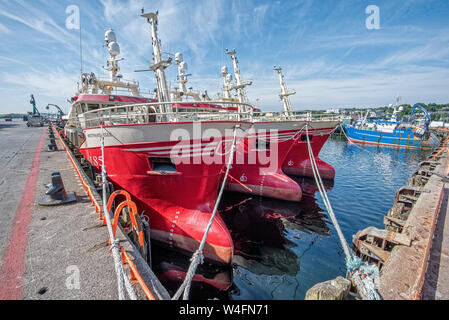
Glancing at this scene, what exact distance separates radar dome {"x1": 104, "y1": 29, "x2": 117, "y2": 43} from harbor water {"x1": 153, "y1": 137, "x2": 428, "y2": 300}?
13.1 metres

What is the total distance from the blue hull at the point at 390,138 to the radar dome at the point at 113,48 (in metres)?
35.8

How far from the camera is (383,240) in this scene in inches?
178

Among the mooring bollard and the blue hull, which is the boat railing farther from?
the blue hull

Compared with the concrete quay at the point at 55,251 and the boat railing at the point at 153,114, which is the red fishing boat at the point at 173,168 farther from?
the concrete quay at the point at 55,251

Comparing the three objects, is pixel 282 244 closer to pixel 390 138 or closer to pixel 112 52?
pixel 112 52

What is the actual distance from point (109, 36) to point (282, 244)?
16.5 metres

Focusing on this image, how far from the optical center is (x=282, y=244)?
268 inches

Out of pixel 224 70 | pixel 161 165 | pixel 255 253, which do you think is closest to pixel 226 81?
pixel 224 70

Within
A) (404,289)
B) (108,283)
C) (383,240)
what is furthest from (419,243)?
(108,283)

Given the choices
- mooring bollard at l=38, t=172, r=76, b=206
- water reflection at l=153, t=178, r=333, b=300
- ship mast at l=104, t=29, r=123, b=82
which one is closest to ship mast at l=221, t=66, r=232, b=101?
ship mast at l=104, t=29, r=123, b=82

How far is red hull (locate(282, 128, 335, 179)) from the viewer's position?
1382 centimetres
